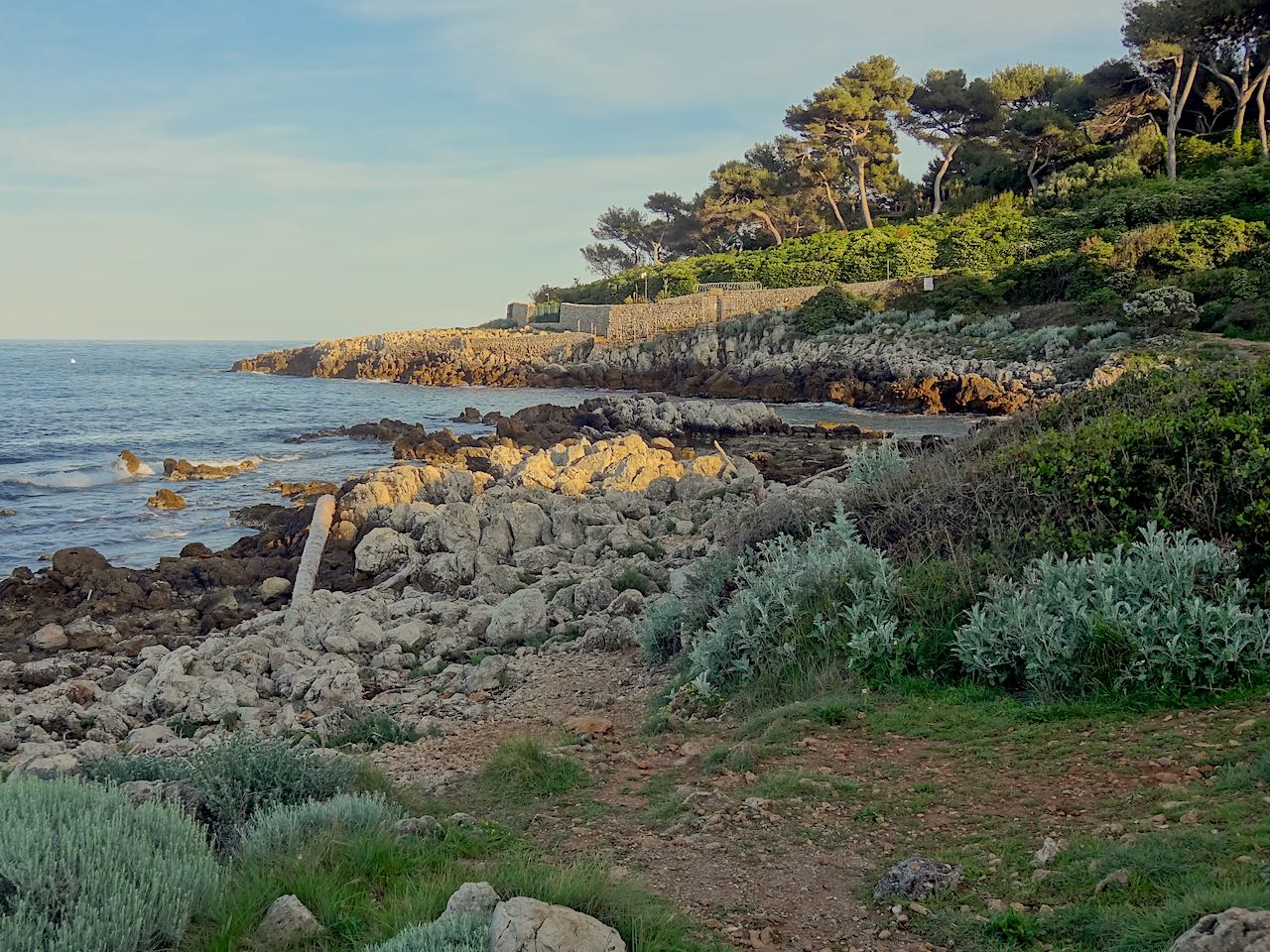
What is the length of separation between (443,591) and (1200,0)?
4066 centimetres

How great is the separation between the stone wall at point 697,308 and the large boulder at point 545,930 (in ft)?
146

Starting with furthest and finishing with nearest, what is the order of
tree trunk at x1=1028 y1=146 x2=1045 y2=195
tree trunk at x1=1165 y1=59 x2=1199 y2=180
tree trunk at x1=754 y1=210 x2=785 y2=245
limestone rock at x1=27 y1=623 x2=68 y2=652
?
tree trunk at x1=754 y1=210 x2=785 y2=245
tree trunk at x1=1028 y1=146 x2=1045 y2=195
tree trunk at x1=1165 y1=59 x2=1199 y2=180
limestone rock at x1=27 y1=623 x2=68 y2=652

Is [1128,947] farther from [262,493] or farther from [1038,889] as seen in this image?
[262,493]

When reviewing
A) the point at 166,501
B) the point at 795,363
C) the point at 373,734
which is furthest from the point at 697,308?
the point at 373,734

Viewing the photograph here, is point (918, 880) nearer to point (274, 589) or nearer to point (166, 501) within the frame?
point (274, 589)

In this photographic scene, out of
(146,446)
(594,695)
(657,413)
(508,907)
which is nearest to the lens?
(508,907)

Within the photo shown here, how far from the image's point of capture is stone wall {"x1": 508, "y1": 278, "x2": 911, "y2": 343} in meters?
48.4

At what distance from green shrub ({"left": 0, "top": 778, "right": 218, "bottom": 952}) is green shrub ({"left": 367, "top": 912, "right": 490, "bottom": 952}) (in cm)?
85

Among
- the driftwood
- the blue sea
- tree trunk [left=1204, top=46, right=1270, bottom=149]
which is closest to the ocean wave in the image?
the blue sea

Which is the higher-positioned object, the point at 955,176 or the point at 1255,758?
the point at 955,176

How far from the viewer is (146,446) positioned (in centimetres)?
3406

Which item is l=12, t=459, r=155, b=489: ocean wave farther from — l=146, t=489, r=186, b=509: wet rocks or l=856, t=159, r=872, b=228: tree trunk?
l=856, t=159, r=872, b=228: tree trunk

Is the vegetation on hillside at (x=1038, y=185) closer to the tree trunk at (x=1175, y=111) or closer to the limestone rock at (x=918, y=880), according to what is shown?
the tree trunk at (x=1175, y=111)

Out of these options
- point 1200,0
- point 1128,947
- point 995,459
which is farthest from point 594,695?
point 1200,0
